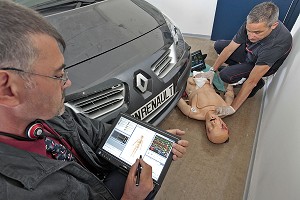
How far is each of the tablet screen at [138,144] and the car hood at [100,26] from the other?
17.3 inches

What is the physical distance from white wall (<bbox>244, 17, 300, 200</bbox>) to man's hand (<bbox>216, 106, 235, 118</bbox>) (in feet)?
0.98

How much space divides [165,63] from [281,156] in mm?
835

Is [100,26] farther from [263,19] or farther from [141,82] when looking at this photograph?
[263,19]

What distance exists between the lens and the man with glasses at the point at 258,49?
1740mm

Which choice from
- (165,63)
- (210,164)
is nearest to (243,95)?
(210,164)

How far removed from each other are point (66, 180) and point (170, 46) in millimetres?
1128

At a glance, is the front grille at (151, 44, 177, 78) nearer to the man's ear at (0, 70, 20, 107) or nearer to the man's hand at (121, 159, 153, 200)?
the man's hand at (121, 159, 153, 200)

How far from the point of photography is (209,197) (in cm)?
141

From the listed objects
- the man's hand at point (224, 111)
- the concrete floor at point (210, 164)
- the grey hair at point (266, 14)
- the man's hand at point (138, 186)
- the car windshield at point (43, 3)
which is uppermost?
the grey hair at point (266, 14)

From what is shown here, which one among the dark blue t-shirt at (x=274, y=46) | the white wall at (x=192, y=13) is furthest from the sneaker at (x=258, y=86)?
the white wall at (x=192, y=13)

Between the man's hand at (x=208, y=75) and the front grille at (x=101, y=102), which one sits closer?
the front grille at (x=101, y=102)

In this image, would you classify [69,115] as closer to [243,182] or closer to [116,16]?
[116,16]

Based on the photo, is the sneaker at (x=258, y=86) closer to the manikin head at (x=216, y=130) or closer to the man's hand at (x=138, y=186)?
the manikin head at (x=216, y=130)

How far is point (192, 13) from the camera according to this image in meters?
2.95
